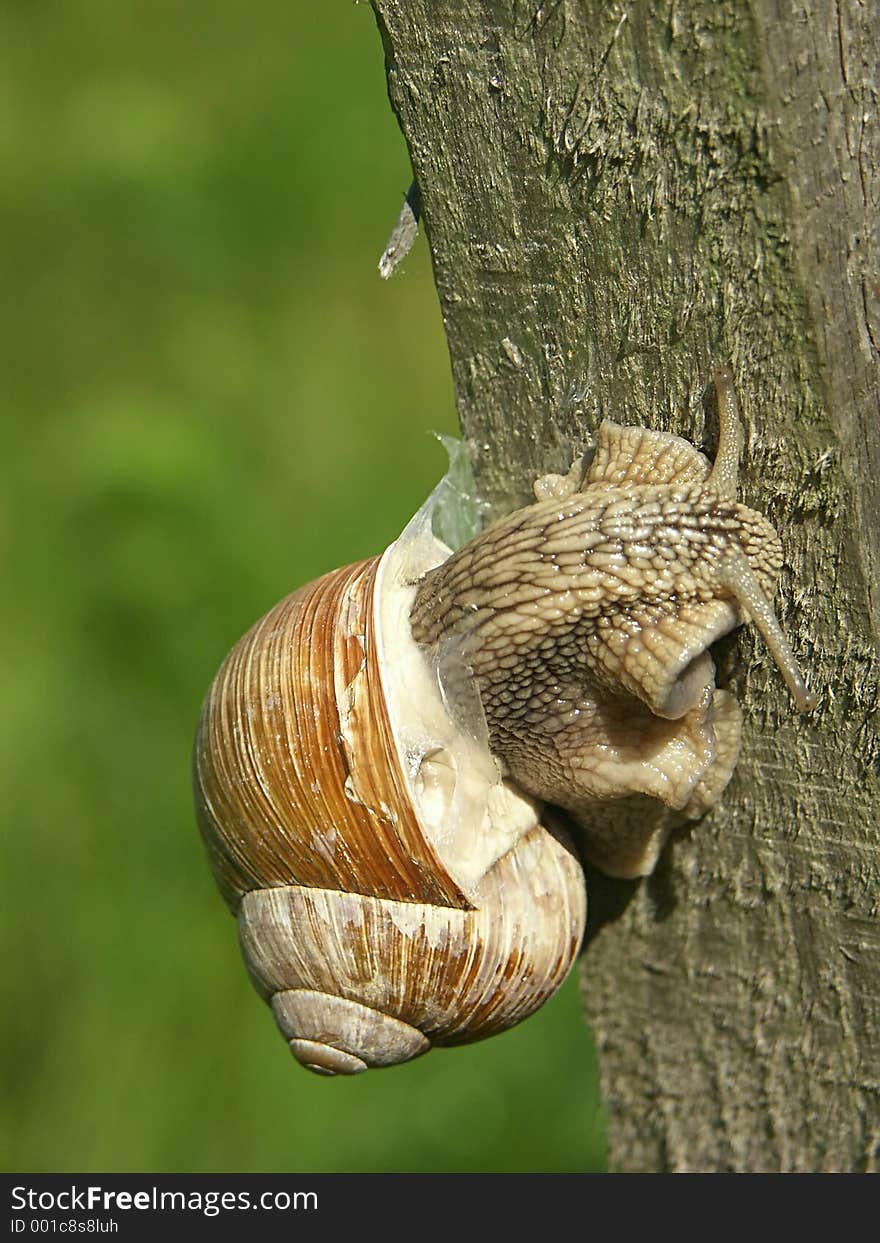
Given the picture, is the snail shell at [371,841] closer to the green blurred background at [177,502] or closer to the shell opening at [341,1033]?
the shell opening at [341,1033]

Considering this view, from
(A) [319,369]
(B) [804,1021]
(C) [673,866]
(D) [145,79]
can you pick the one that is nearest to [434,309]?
(A) [319,369]

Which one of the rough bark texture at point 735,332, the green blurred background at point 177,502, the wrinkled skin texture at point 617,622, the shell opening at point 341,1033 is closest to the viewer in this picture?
the rough bark texture at point 735,332

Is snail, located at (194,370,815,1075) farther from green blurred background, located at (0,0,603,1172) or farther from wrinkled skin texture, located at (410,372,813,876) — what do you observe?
green blurred background, located at (0,0,603,1172)

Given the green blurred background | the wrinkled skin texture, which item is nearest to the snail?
the wrinkled skin texture

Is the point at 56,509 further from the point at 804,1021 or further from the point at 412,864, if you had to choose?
the point at 804,1021

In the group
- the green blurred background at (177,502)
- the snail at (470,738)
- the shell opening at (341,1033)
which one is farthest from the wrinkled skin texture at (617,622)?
the green blurred background at (177,502)

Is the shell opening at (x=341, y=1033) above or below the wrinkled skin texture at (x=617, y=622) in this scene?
below
